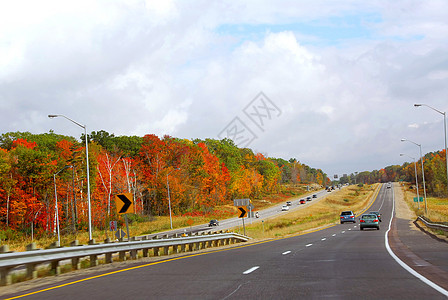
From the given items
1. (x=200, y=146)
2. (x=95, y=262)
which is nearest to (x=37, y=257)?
(x=95, y=262)

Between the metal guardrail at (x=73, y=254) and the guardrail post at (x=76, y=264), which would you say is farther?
the guardrail post at (x=76, y=264)

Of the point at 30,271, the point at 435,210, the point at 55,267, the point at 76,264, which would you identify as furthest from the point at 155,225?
the point at 30,271

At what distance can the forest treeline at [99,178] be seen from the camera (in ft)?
239

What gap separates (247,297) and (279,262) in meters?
7.54

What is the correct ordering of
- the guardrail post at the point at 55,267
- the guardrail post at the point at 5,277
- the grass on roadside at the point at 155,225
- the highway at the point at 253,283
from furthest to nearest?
the grass on roadside at the point at 155,225 < the guardrail post at the point at 55,267 < the guardrail post at the point at 5,277 < the highway at the point at 253,283

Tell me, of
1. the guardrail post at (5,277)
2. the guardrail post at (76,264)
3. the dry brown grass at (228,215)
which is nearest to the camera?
the guardrail post at (5,277)

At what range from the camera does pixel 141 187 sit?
88.7m

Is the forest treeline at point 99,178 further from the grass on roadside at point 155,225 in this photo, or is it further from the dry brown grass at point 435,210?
the dry brown grass at point 435,210

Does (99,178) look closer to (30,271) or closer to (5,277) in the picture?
(30,271)

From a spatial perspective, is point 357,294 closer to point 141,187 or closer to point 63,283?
point 63,283

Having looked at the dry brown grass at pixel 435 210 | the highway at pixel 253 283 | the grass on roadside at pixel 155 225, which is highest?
the highway at pixel 253 283

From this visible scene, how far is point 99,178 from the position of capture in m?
84.6

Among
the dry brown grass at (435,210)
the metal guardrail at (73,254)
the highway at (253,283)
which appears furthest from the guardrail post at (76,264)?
the dry brown grass at (435,210)

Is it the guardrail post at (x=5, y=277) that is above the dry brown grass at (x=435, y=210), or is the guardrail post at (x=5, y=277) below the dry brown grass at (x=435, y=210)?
above
